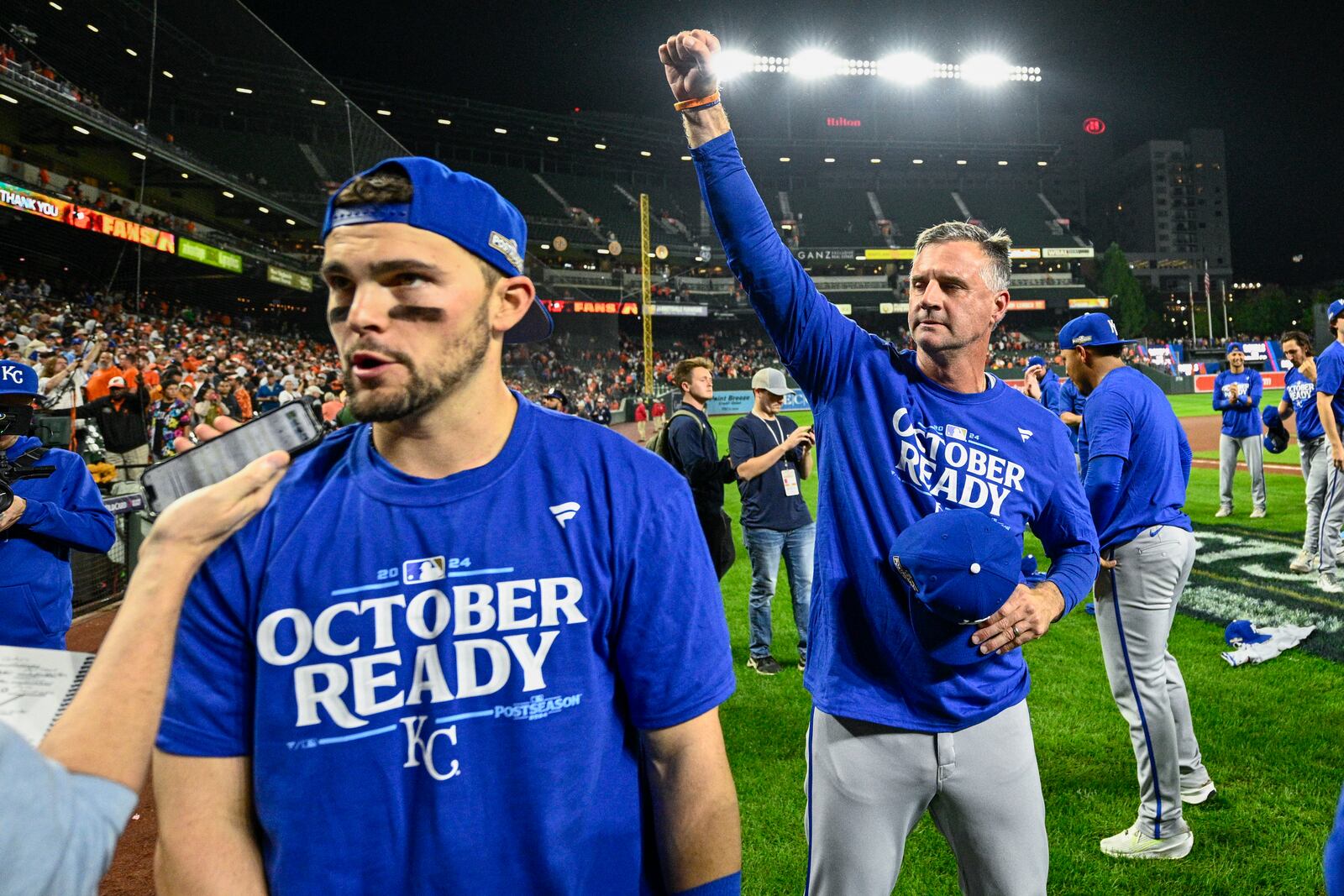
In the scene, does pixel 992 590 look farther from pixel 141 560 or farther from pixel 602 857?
pixel 141 560

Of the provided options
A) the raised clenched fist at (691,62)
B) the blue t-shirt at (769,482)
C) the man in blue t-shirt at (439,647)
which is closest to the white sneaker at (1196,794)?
the blue t-shirt at (769,482)

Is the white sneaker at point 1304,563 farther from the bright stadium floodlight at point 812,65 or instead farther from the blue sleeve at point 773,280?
the bright stadium floodlight at point 812,65

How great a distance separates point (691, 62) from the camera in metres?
2.21

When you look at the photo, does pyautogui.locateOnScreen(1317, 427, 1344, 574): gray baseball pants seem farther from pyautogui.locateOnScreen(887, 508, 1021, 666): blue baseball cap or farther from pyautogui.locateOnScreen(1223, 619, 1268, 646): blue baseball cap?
pyautogui.locateOnScreen(887, 508, 1021, 666): blue baseball cap

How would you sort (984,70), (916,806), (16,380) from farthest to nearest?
(984,70) < (16,380) < (916,806)

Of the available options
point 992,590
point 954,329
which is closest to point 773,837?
point 992,590

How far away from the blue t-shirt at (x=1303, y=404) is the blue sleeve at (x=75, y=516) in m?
10.3

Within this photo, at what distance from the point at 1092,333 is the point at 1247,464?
30.9 feet

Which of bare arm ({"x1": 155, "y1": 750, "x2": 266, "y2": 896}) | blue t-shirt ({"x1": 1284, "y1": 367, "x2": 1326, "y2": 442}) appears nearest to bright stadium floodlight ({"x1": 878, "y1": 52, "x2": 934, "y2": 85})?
blue t-shirt ({"x1": 1284, "y1": 367, "x2": 1326, "y2": 442})

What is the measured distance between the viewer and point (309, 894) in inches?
51.6

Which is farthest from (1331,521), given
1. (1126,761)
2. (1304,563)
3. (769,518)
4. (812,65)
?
(812,65)

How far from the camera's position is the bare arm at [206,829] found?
4.13 feet

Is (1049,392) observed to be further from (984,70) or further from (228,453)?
(984,70)

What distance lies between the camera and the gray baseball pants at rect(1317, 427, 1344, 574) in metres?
7.57
